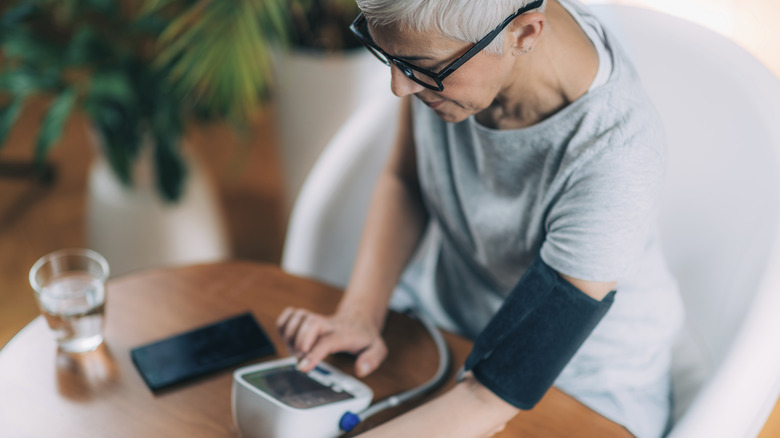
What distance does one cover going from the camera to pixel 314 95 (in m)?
1.87

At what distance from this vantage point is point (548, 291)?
2.49ft

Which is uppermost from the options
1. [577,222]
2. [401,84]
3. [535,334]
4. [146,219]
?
[401,84]

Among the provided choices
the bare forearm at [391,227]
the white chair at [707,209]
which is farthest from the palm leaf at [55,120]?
the bare forearm at [391,227]

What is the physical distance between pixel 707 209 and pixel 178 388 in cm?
78

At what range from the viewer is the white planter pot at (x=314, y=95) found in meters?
1.80

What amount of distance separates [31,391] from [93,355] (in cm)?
8

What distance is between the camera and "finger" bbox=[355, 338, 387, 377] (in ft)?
2.92

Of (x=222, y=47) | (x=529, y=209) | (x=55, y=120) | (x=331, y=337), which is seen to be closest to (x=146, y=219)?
(x=55, y=120)

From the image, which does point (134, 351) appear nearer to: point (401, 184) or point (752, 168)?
point (401, 184)

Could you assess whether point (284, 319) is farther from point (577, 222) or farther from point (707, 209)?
point (707, 209)

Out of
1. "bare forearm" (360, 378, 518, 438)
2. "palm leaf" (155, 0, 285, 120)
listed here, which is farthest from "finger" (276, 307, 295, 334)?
"palm leaf" (155, 0, 285, 120)

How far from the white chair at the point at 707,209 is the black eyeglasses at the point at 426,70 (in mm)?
457

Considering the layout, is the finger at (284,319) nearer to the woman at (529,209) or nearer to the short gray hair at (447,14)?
the woman at (529,209)

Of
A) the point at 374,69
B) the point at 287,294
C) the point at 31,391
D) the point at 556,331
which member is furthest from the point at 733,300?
the point at 374,69
